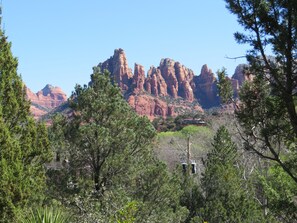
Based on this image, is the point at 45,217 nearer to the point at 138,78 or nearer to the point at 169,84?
the point at 138,78

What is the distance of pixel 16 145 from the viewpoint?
1005 centimetres

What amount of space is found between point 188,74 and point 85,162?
134 meters

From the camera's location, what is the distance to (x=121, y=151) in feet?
50.6

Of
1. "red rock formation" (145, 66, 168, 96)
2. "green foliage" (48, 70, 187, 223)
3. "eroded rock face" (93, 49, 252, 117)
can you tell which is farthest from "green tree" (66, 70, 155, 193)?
"red rock formation" (145, 66, 168, 96)

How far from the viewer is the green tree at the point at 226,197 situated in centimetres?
2195

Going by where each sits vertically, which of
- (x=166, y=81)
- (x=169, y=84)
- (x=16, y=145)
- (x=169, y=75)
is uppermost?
(x=169, y=75)

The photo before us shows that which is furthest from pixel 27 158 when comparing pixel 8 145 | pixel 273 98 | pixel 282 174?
pixel 282 174

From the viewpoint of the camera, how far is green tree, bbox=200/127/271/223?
21953mm

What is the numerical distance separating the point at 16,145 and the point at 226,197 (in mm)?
16746

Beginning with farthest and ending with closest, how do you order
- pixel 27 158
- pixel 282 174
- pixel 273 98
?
pixel 282 174 → pixel 27 158 → pixel 273 98

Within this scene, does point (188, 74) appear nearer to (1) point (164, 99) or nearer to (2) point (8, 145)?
(1) point (164, 99)

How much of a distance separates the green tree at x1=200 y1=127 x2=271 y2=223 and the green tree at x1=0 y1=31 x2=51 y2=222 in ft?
44.7

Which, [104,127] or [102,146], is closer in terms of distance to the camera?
[104,127]

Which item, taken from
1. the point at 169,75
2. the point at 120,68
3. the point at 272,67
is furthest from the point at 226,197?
the point at 169,75
